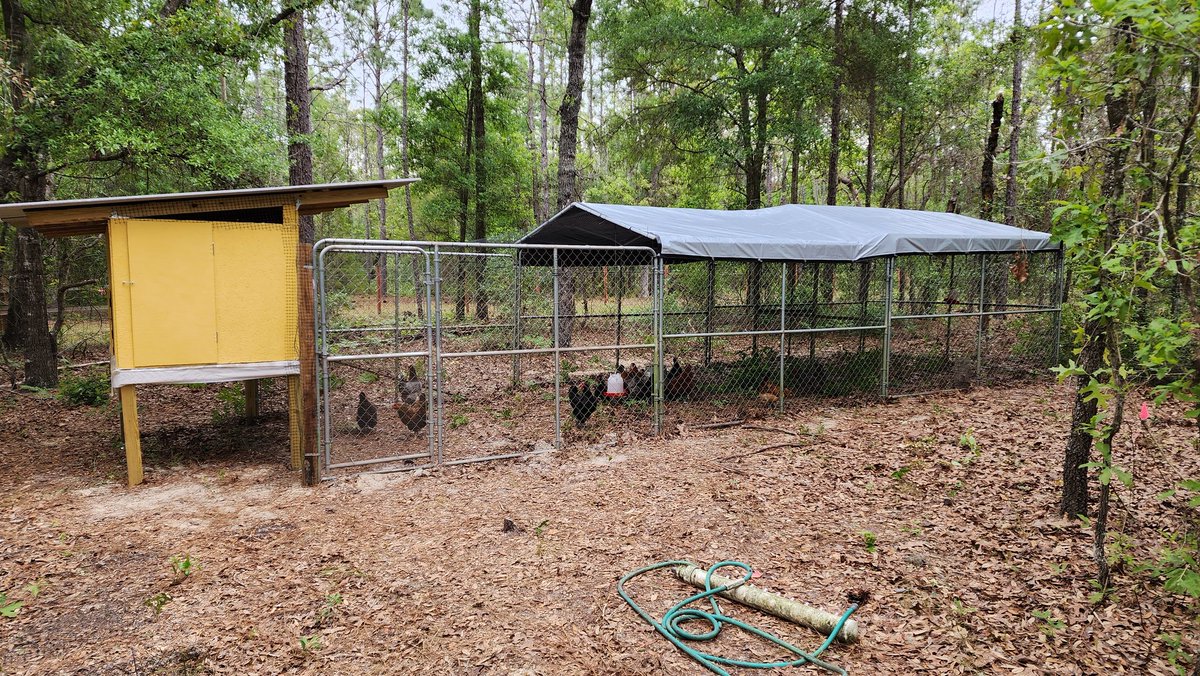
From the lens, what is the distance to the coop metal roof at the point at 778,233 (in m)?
7.11

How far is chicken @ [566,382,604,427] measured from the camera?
7.32 m

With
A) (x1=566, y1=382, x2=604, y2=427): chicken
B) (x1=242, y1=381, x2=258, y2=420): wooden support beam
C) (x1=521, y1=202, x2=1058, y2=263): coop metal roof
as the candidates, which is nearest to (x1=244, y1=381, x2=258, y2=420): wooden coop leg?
(x1=242, y1=381, x2=258, y2=420): wooden support beam

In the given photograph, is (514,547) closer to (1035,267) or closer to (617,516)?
(617,516)

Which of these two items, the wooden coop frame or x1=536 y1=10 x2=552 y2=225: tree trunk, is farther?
x1=536 y1=10 x2=552 y2=225: tree trunk

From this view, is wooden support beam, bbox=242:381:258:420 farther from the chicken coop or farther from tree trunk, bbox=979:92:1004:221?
tree trunk, bbox=979:92:1004:221

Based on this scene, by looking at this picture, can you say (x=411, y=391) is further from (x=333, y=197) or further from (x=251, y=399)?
(x=333, y=197)

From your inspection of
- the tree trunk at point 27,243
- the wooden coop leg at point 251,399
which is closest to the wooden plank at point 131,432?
the wooden coop leg at point 251,399

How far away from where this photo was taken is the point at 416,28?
24.1m

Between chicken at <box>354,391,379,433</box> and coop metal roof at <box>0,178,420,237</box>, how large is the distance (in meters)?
2.30

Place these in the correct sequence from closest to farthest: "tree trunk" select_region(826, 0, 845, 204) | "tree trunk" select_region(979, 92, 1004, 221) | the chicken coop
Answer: the chicken coop
"tree trunk" select_region(979, 92, 1004, 221)
"tree trunk" select_region(826, 0, 845, 204)

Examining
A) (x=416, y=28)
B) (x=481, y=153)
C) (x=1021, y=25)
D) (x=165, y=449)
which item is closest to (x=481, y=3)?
(x=481, y=153)

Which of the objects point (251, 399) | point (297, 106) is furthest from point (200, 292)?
point (297, 106)

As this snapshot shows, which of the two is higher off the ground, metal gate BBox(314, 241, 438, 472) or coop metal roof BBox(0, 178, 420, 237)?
coop metal roof BBox(0, 178, 420, 237)

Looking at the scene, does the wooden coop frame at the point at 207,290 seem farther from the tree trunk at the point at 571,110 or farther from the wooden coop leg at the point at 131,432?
the tree trunk at the point at 571,110
